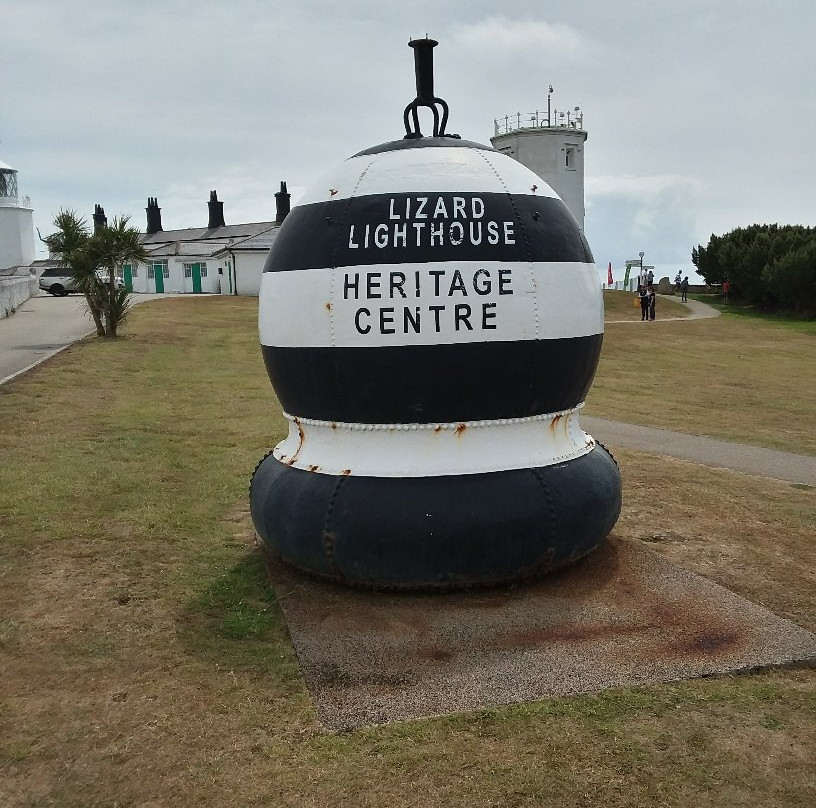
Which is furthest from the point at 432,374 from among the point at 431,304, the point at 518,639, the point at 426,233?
the point at 518,639

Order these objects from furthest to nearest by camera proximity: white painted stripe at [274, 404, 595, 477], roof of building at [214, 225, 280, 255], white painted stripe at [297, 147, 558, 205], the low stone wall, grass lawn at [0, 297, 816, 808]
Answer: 1. roof of building at [214, 225, 280, 255]
2. the low stone wall
3. white painted stripe at [297, 147, 558, 205]
4. white painted stripe at [274, 404, 595, 477]
5. grass lawn at [0, 297, 816, 808]

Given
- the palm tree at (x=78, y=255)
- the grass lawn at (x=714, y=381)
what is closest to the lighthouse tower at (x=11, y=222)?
the palm tree at (x=78, y=255)

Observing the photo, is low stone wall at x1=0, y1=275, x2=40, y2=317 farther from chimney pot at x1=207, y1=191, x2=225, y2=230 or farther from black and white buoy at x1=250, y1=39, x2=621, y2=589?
black and white buoy at x1=250, y1=39, x2=621, y2=589

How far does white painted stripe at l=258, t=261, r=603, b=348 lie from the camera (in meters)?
Result: 5.45

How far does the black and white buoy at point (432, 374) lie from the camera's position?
18.0 feet

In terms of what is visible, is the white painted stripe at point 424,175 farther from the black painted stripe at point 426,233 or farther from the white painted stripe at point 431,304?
the white painted stripe at point 431,304

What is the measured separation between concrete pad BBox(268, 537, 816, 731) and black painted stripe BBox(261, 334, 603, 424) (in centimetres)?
122

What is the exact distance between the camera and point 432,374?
548cm

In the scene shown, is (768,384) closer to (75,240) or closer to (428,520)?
(428,520)

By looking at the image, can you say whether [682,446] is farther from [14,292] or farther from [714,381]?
[14,292]

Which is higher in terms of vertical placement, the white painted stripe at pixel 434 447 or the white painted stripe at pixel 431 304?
the white painted stripe at pixel 431 304

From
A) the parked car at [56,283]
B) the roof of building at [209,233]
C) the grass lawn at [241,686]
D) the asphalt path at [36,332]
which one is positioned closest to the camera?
the grass lawn at [241,686]

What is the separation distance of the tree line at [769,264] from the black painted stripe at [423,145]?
35.0m

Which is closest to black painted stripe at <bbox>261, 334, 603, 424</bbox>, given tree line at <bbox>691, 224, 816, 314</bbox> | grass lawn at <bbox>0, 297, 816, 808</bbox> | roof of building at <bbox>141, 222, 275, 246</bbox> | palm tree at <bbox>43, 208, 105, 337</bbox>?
grass lawn at <bbox>0, 297, 816, 808</bbox>
